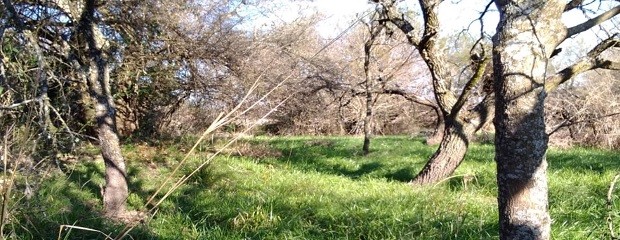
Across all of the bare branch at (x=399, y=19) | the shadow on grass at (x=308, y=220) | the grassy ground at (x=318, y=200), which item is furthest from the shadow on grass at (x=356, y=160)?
the bare branch at (x=399, y=19)

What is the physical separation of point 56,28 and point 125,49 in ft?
6.30

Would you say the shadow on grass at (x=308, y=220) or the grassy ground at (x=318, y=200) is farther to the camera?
the grassy ground at (x=318, y=200)

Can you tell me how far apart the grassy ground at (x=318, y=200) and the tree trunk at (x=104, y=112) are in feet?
1.26

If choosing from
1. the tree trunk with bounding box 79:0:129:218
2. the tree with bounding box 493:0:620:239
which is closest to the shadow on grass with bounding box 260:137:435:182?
the tree trunk with bounding box 79:0:129:218

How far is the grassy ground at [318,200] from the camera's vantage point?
4809 millimetres

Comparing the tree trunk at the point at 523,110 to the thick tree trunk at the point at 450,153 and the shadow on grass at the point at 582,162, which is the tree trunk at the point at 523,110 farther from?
the shadow on grass at the point at 582,162

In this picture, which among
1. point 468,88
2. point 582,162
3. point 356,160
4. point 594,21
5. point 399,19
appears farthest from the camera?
point 356,160

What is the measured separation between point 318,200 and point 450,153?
7.63 feet

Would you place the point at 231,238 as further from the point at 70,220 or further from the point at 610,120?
the point at 610,120

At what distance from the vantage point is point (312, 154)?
36.7 ft

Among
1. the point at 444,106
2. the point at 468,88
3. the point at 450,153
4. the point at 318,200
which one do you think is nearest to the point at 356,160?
the point at 444,106

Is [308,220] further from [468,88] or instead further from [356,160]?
[356,160]

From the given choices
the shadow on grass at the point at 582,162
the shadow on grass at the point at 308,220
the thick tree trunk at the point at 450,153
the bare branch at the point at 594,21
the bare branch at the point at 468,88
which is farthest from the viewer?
the shadow on grass at the point at 582,162

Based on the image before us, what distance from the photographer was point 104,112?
656cm
